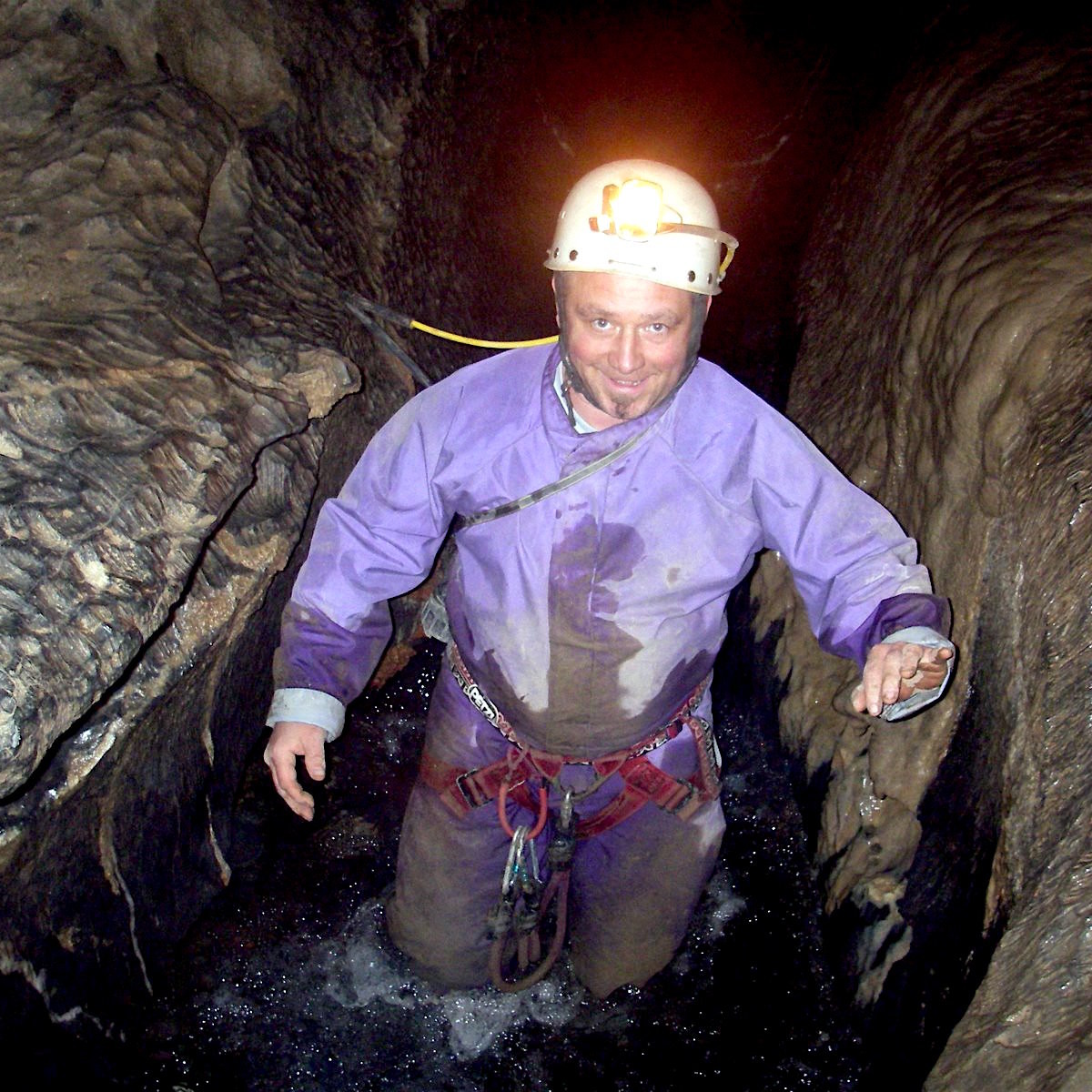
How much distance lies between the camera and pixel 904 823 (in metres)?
2.49

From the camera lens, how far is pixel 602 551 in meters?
2.30

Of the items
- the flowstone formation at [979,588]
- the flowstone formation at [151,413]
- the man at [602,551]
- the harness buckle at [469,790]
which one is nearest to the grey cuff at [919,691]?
the man at [602,551]

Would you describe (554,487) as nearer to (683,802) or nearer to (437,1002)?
(683,802)

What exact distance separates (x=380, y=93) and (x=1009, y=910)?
3.36 metres

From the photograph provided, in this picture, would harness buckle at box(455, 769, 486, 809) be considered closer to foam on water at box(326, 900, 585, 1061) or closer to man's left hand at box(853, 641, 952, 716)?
foam on water at box(326, 900, 585, 1061)

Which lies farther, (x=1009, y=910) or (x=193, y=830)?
(x=193, y=830)

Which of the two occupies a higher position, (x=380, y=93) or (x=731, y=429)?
(x=380, y=93)

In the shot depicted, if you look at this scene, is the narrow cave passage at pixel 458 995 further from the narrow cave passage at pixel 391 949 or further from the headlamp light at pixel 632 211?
the headlamp light at pixel 632 211

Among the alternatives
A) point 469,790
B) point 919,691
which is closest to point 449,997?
point 469,790

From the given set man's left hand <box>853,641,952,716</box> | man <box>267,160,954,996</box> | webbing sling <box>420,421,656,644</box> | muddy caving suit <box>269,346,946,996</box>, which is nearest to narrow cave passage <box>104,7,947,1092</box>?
man <box>267,160,954,996</box>

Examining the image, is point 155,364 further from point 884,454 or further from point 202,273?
point 884,454

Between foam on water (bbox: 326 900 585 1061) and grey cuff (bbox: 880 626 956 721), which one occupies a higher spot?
grey cuff (bbox: 880 626 956 721)

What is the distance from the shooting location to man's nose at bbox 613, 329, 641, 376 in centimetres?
211

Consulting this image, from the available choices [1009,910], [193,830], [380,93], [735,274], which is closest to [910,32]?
[735,274]
